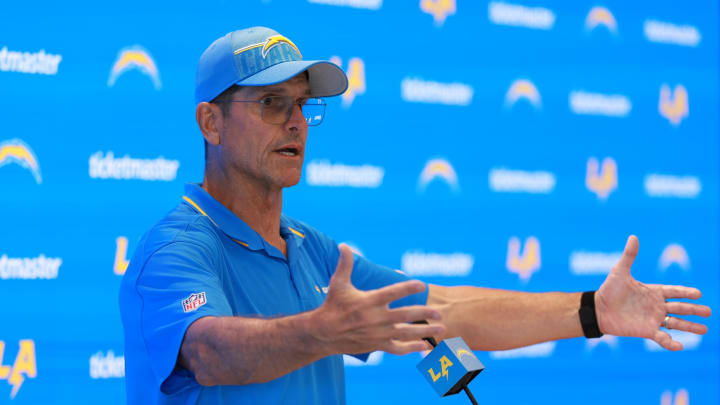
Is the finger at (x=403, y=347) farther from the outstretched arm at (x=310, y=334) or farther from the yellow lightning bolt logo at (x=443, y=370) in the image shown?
the yellow lightning bolt logo at (x=443, y=370)

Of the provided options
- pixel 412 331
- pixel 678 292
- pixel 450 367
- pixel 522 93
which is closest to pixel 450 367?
pixel 450 367

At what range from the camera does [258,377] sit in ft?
3.70

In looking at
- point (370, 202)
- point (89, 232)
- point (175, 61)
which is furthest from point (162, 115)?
point (370, 202)

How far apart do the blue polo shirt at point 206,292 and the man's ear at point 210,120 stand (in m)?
0.13

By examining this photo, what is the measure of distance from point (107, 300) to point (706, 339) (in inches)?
89.8

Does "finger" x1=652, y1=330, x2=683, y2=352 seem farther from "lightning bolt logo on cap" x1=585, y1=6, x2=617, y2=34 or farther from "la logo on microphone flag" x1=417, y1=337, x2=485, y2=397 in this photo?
"lightning bolt logo on cap" x1=585, y1=6, x2=617, y2=34

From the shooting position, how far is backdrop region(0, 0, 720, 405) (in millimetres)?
2135

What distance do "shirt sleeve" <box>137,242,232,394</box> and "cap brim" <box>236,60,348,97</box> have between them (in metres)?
0.38

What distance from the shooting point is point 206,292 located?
1.20m

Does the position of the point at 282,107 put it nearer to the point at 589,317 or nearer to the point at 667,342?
the point at 589,317

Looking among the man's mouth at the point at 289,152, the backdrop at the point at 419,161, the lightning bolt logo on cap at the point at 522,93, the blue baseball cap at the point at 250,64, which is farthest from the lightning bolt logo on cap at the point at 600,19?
the man's mouth at the point at 289,152

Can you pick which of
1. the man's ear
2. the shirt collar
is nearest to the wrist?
the shirt collar

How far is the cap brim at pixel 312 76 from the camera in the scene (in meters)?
1.46

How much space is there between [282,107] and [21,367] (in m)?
1.12
